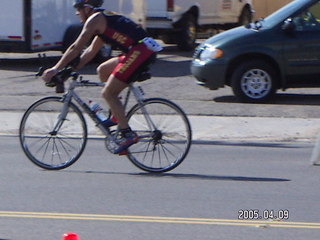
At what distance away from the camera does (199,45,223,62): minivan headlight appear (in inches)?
532

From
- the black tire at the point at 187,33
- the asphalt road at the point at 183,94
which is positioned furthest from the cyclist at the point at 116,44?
the black tire at the point at 187,33

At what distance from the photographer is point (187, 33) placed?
22.0 meters

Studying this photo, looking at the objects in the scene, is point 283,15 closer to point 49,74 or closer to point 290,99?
point 290,99

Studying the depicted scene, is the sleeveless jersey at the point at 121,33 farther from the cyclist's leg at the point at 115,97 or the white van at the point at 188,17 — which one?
Result: the white van at the point at 188,17

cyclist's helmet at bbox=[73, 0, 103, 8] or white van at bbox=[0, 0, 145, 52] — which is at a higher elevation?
cyclist's helmet at bbox=[73, 0, 103, 8]

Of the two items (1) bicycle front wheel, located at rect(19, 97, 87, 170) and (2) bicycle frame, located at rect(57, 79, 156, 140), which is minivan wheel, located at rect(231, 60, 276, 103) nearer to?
(2) bicycle frame, located at rect(57, 79, 156, 140)

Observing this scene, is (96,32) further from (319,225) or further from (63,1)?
(63,1)

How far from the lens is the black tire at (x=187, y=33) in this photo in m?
21.7

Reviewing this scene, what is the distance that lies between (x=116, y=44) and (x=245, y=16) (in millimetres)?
17177

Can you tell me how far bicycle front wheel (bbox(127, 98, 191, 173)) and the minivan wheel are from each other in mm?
4987

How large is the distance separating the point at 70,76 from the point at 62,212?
74.5 inches

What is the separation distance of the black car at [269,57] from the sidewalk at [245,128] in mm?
1218

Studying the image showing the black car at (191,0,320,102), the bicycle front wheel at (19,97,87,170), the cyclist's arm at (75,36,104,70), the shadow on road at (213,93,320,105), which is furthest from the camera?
the shadow on road at (213,93,320,105)
